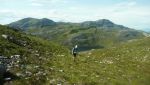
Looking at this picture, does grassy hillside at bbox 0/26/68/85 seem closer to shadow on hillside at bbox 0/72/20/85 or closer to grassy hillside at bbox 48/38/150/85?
shadow on hillside at bbox 0/72/20/85

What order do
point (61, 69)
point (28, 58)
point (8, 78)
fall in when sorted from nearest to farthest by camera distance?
point (8, 78) → point (61, 69) → point (28, 58)

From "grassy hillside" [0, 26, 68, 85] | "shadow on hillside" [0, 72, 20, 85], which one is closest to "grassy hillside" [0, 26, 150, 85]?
"grassy hillside" [0, 26, 68, 85]

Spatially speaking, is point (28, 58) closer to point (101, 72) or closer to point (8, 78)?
point (8, 78)

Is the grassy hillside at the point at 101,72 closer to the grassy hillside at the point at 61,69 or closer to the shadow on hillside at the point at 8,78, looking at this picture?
the grassy hillside at the point at 61,69

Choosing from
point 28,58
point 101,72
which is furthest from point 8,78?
point 101,72

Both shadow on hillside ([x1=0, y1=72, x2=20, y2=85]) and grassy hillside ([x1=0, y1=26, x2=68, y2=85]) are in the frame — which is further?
grassy hillside ([x1=0, y1=26, x2=68, y2=85])

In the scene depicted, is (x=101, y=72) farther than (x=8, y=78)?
Yes

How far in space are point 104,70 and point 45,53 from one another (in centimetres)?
907

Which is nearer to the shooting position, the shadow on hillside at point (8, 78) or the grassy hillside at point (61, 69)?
the shadow on hillside at point (8, 78)

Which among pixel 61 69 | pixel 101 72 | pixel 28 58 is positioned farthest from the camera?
pixel 101 72

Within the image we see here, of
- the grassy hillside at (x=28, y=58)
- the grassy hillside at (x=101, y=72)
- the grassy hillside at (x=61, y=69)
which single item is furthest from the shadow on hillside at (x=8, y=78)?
the grassy hillside at (x=101, y=72)

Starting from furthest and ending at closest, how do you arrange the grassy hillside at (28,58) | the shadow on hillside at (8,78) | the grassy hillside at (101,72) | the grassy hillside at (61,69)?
1. the grassy hillside at (101,72)
2. the grassy hillside at (61,69)
3. the grassy hillside at (28,58)
4. the shadow on hillside at (8,78)

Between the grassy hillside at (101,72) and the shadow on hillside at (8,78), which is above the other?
the shadow on hillside at (8,78)

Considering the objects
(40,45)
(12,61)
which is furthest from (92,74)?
(40,45)
